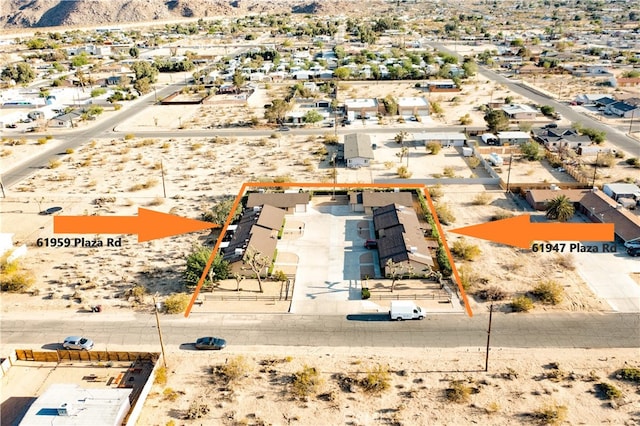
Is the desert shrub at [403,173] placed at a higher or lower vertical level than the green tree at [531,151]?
lower

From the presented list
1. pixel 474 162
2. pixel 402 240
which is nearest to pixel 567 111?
pixel 474 162

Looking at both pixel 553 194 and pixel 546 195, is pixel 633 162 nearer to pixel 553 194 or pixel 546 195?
pixel 553 194

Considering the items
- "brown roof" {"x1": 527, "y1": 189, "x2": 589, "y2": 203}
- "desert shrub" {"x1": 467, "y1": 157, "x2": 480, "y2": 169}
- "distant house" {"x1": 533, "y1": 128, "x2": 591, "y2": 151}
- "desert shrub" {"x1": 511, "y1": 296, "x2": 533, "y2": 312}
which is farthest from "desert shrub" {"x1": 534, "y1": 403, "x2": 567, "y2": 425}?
"distant house" {"x1": 533, "y1": 128, "x2": 591, "y2": 151}

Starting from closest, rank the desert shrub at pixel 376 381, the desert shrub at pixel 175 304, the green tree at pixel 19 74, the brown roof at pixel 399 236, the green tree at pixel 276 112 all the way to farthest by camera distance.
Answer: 1. the desert shrub at pixel 376 381
2. the desert shrub at pixel 175 304
3. the brown roof at pixel 399 236
4. the green tree at pixel 276 112
5. the green tree at pixel 19 74

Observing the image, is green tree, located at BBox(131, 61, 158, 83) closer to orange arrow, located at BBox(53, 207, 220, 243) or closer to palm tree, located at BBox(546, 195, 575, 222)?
orange arrow, located at BBox(53, 207, 220, 243)

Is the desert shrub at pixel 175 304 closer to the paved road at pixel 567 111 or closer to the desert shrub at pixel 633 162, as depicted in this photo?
the desert shrub at pixel 633 162

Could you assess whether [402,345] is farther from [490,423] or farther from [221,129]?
[221,129]

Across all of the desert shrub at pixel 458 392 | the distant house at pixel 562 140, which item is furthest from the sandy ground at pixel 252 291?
the distant house at pixel 562 140

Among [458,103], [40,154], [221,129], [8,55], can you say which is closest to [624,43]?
[458,103]
